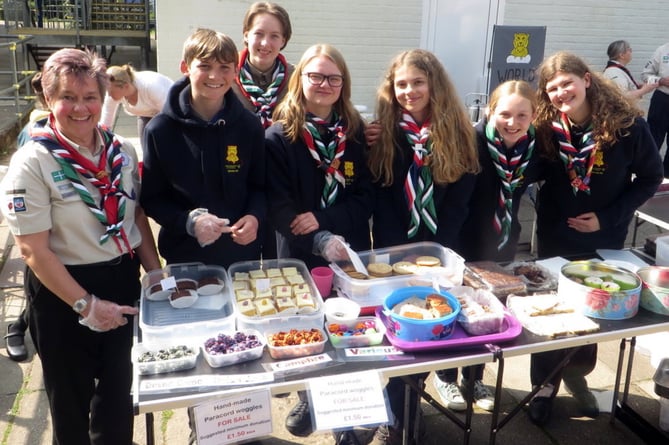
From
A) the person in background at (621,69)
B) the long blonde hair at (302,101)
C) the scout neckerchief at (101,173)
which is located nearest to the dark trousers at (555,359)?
the long blonde hair at (302,101)

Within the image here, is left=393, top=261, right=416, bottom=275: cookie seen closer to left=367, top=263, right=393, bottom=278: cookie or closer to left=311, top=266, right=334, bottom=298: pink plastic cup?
left=367, top=263, right=393, bottom=278: cookie

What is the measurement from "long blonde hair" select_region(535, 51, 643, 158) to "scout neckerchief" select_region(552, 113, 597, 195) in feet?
0.18

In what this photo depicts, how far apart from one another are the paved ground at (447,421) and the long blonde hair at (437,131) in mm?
1436

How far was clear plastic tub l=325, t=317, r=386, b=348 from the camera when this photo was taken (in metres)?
2.22

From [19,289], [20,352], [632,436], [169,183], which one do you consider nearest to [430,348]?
[169,183]

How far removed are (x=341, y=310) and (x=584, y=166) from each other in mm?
1619

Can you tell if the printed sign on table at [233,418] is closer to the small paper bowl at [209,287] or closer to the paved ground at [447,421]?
the small paper bowl at [209,287]

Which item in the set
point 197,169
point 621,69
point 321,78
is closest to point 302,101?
point 321,78

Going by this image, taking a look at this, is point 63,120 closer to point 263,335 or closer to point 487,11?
point 263,335

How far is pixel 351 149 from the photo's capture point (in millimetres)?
2924

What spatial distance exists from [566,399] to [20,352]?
3.47m

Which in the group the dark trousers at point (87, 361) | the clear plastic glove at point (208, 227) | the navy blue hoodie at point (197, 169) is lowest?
the dark trousers at point (87, 361)

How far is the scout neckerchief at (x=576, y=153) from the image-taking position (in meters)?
3.03

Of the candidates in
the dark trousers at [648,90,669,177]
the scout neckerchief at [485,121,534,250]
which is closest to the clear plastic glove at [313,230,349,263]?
the scout neckerchief at [485,121,534,250]
